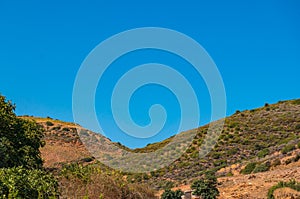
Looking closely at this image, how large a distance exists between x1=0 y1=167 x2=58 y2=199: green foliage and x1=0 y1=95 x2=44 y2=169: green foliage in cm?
377

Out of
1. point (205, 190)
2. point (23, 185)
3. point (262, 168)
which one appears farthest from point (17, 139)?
point (262, 168)

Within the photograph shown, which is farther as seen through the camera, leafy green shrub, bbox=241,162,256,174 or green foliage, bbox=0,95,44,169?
leafy green shrub, bbox=241,162,256,174

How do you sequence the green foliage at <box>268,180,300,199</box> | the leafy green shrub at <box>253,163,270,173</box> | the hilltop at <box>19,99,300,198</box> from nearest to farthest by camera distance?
the green foliage at <box>268,180,300,199</box>, the hilltop at <box>19,99,300,198</box>, the leafy green shrub at <box>253,163,270,173</box>

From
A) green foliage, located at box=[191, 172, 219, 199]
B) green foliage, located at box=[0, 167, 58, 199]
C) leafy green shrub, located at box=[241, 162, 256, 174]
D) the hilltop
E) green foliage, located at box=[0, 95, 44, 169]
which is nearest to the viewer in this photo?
green foliage, located at box=[0, 167, 58, 199]

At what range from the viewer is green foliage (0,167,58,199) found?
358 inches

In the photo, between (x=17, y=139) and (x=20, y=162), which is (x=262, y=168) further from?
(x=20, y=162)

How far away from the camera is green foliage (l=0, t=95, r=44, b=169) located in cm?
1442

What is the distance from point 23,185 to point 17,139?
266 inches

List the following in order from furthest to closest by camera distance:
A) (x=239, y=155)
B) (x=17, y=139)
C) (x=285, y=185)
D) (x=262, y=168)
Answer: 1. (x=239, y=155)
2. (x=262, y=168)
3. (x=285, y=185)
4. (x=17, y=139)

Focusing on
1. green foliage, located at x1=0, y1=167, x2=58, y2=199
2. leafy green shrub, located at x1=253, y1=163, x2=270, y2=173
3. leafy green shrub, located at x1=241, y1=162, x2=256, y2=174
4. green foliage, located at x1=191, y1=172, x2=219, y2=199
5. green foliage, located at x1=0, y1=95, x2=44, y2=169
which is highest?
leafy green shrub, located at x1=241, y1=162, x2=256, y2=174

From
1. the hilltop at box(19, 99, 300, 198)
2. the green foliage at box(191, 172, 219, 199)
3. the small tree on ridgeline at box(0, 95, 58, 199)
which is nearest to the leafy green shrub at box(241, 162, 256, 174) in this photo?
the hilltop at box(19, 99, 300, 198)

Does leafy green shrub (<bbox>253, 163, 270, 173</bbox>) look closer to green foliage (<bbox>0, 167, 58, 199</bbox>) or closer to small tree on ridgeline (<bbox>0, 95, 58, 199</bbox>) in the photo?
small tree on ridgeline (<bbox>0, 95, 58, 199</bbox>)

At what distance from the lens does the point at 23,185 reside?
380 inches

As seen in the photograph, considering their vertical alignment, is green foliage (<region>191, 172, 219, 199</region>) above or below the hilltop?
below
